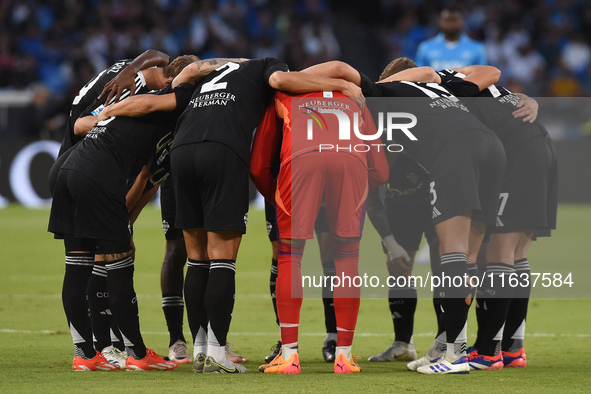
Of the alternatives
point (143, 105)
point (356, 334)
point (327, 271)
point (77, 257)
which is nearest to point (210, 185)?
point (143, 105)

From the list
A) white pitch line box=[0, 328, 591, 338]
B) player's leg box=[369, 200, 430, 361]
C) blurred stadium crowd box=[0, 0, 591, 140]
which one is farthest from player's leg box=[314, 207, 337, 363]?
blurred stadium crowd box=[0, 0, 591, 140]

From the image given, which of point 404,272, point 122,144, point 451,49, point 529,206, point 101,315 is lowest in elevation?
point 101,315

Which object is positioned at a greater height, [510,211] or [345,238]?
[510,211]

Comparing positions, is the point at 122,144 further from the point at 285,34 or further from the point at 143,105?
the point at 285,34

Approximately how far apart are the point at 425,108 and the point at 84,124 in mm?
2499

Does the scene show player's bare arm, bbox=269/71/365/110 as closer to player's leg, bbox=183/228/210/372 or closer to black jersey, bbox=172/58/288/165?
black jersey, bbox=172/58/288/165

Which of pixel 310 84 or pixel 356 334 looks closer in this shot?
pixel 310 84

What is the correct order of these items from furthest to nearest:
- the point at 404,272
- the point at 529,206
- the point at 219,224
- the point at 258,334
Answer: the point at 258,334 → the point at 404,272 → the point at 529,206 → the point at 219,224

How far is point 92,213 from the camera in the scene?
18.5 ft

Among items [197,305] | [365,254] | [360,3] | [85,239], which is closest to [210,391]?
[197,305]

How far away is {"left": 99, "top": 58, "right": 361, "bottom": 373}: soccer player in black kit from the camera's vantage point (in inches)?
217

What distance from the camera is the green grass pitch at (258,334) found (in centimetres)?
508

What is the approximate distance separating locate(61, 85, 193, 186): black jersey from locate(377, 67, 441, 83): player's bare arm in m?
1.54

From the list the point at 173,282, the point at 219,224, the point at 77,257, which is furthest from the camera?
the point at 173,282
